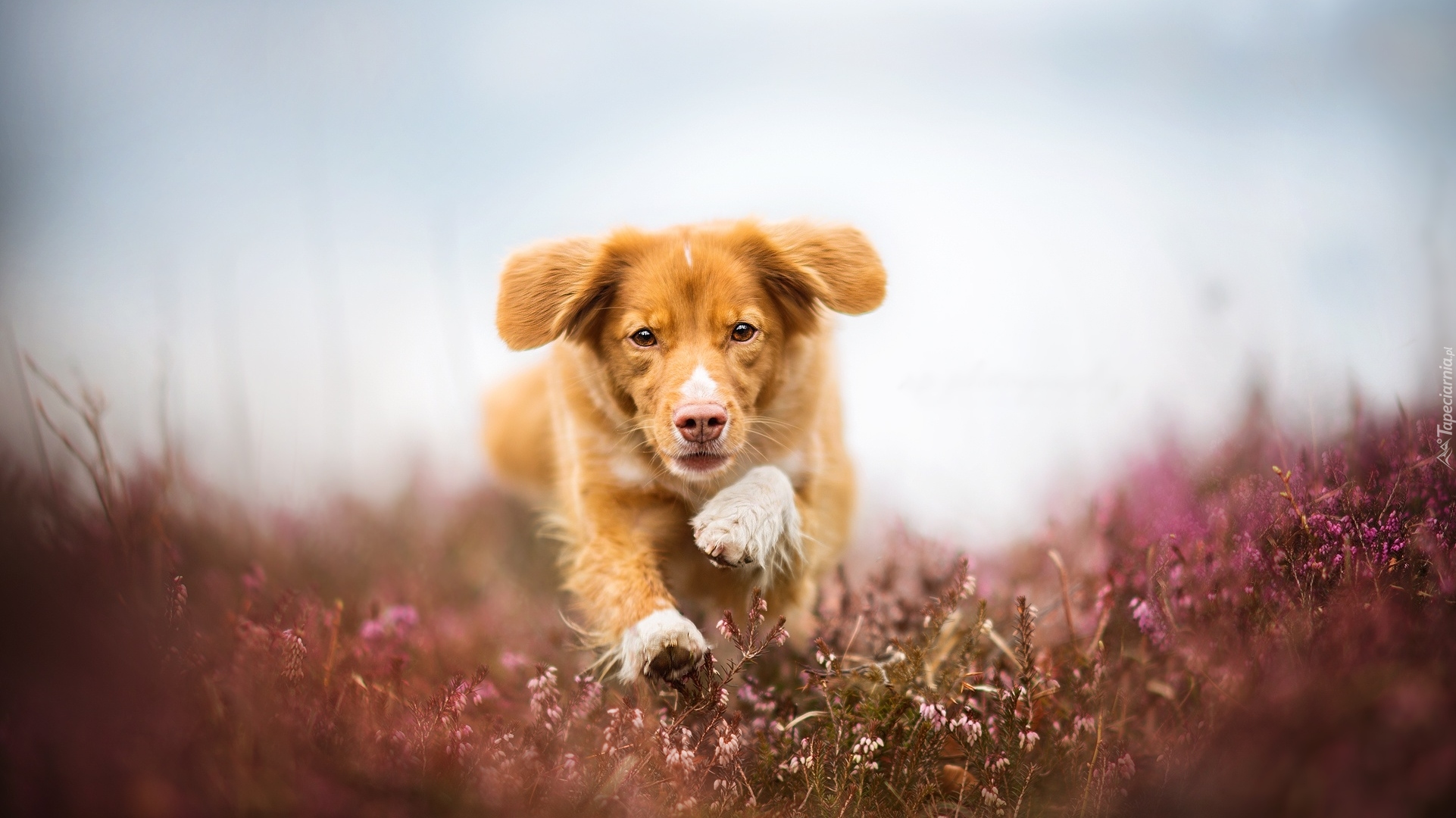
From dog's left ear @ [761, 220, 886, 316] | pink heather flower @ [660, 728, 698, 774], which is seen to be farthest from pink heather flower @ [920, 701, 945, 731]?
dog's left ear @ [761, 220, 886, 316]

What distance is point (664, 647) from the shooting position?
2625mm

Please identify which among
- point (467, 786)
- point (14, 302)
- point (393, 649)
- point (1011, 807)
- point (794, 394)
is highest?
point (14, 302)

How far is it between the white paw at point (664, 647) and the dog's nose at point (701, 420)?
2.07 feet

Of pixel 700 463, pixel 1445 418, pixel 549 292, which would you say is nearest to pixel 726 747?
pixel 700 463

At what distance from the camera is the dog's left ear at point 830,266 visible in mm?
3230

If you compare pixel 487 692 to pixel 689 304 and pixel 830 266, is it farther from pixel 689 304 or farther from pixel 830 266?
pixel 830 266

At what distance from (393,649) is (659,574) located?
1.23m

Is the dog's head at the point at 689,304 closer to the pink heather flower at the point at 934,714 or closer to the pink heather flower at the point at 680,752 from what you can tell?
the pink heather flower at the point at 680,752

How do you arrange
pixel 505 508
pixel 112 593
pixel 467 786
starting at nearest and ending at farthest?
pixel 467 786
pixel 112 593
pixel 505 508

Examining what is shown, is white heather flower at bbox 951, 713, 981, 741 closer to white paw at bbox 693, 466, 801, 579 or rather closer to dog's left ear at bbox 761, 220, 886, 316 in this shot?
white paw at bbox 693, 466, 801, 579

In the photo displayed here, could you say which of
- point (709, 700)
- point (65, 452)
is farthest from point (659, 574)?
point (65, 452)

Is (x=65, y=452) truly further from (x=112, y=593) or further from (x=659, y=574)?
(x=659, y=574)

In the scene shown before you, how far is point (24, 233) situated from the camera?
296 centimetres

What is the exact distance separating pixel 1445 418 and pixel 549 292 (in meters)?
3.04
